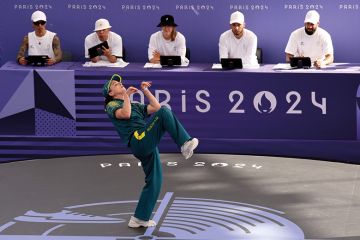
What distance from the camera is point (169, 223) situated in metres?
9.85

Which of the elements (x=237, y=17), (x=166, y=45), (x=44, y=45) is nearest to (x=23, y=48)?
(x=44, y=45)

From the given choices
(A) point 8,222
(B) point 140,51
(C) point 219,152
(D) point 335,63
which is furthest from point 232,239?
(B) point 140,51

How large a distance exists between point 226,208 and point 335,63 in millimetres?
4830

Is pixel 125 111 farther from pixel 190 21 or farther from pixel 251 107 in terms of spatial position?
pixel 190 21

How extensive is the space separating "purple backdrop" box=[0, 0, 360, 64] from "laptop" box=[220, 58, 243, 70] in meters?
1.88

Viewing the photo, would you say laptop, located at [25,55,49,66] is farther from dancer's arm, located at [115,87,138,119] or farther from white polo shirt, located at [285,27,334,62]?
dancer's arm, located at [115,87,138,119]

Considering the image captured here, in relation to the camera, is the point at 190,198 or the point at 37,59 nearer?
the point at 190,198

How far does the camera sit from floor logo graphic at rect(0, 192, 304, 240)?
940cm

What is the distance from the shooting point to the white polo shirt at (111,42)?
1476 centimetres

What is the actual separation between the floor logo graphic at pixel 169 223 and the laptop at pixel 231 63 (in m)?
3.55

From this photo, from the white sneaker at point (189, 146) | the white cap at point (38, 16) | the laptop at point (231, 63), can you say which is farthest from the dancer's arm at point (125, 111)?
the white cap at point (38, 16)

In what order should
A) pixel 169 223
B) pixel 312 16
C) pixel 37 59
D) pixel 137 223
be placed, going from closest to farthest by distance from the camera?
pixel 137 223 < pixel 169 223 < pixel 37 59 < pixel 312 16

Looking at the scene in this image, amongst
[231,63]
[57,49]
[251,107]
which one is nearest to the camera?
[251,107]

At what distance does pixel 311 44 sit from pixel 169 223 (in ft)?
18.3
